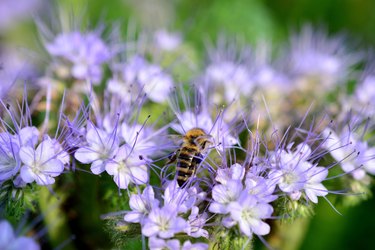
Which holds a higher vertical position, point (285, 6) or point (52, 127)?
point (285, 6)

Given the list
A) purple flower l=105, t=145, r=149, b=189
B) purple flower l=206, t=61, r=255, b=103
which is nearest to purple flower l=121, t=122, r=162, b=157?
purple flower l=105, t=145, r=149, b=189

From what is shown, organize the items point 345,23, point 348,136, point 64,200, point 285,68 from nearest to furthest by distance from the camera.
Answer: point 348,136, point 64,200, point 285,68, point 345,23

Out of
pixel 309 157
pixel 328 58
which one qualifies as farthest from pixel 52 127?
pixel 328 58

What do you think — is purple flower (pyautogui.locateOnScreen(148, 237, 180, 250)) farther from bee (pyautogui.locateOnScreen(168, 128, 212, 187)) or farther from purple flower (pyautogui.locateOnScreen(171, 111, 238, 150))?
purple flower (pyautogui.locateOnScreen(171, 111, 238, 150))

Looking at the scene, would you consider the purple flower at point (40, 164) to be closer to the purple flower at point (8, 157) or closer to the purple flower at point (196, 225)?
the purple flower at point (8, 157)

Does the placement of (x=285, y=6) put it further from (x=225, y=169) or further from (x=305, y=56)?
(x=225, y=169)
